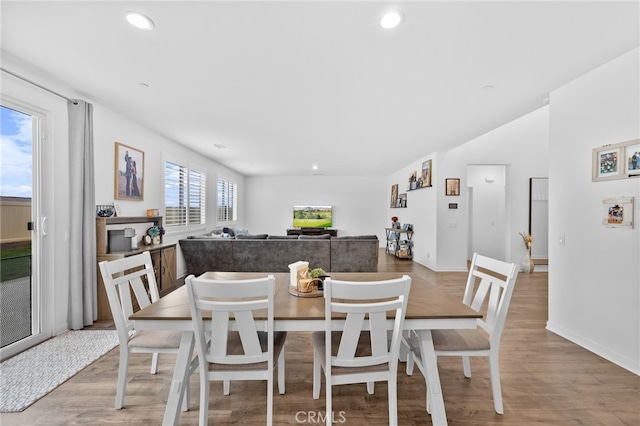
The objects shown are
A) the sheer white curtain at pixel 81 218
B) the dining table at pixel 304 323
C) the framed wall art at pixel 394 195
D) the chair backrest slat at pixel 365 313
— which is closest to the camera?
the chair backrest slat at pixel 365 313

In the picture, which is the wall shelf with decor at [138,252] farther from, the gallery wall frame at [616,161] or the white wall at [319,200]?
the white wall at [319,200]

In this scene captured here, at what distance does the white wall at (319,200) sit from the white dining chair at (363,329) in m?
8.23

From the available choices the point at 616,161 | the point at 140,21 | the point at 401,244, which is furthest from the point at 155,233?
the point at 401,244

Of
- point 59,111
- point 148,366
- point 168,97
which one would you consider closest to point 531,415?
point 148,366

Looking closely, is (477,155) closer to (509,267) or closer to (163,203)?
(509,267)

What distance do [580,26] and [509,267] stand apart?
1.73 meters

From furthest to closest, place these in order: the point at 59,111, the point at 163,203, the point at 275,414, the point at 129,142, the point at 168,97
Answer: the point at 163,203, the point at 129,142, the point at 168,97, the point at 59,111, the point at 275,414

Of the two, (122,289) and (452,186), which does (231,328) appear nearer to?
(122,289)

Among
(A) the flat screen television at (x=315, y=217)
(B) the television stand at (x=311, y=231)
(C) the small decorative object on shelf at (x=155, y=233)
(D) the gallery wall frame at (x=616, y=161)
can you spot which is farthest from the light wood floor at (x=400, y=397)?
(A) the flat screen television at (x=315, y=217)

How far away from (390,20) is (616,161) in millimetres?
2346

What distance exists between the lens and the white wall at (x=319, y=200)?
31.9 feet

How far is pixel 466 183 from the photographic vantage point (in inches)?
227

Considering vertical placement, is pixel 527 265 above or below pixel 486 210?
below

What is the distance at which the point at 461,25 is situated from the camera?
1822 millimetres
